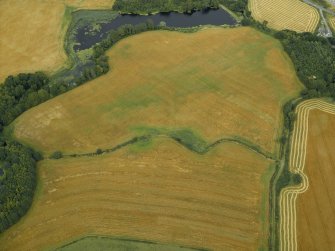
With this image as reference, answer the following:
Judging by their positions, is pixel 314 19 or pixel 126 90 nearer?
pixel 126 90

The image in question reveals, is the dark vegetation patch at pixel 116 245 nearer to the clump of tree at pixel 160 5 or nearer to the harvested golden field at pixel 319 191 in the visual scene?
the harvested golden field at pixel 319 191

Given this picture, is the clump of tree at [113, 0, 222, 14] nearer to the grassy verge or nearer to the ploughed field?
Answer: the ploughed field

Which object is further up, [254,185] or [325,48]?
[325,48]

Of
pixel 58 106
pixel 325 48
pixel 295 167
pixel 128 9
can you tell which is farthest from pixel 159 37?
pixel 295 167

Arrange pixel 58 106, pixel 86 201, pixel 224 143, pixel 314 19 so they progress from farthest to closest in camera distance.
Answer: pixel 314 19
pixel 58 106
pixel 224 143
pixel 86 201

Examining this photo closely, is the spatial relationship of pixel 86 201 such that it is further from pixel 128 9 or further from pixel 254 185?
pixel 128 9

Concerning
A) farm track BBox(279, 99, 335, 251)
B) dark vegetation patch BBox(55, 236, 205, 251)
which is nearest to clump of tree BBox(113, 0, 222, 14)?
farm track BBox(279, 99, 335, 251)

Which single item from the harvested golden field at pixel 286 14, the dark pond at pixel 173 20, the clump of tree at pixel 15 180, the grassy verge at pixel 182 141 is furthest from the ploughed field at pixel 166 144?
the harvested golden field at pixel 286 14
